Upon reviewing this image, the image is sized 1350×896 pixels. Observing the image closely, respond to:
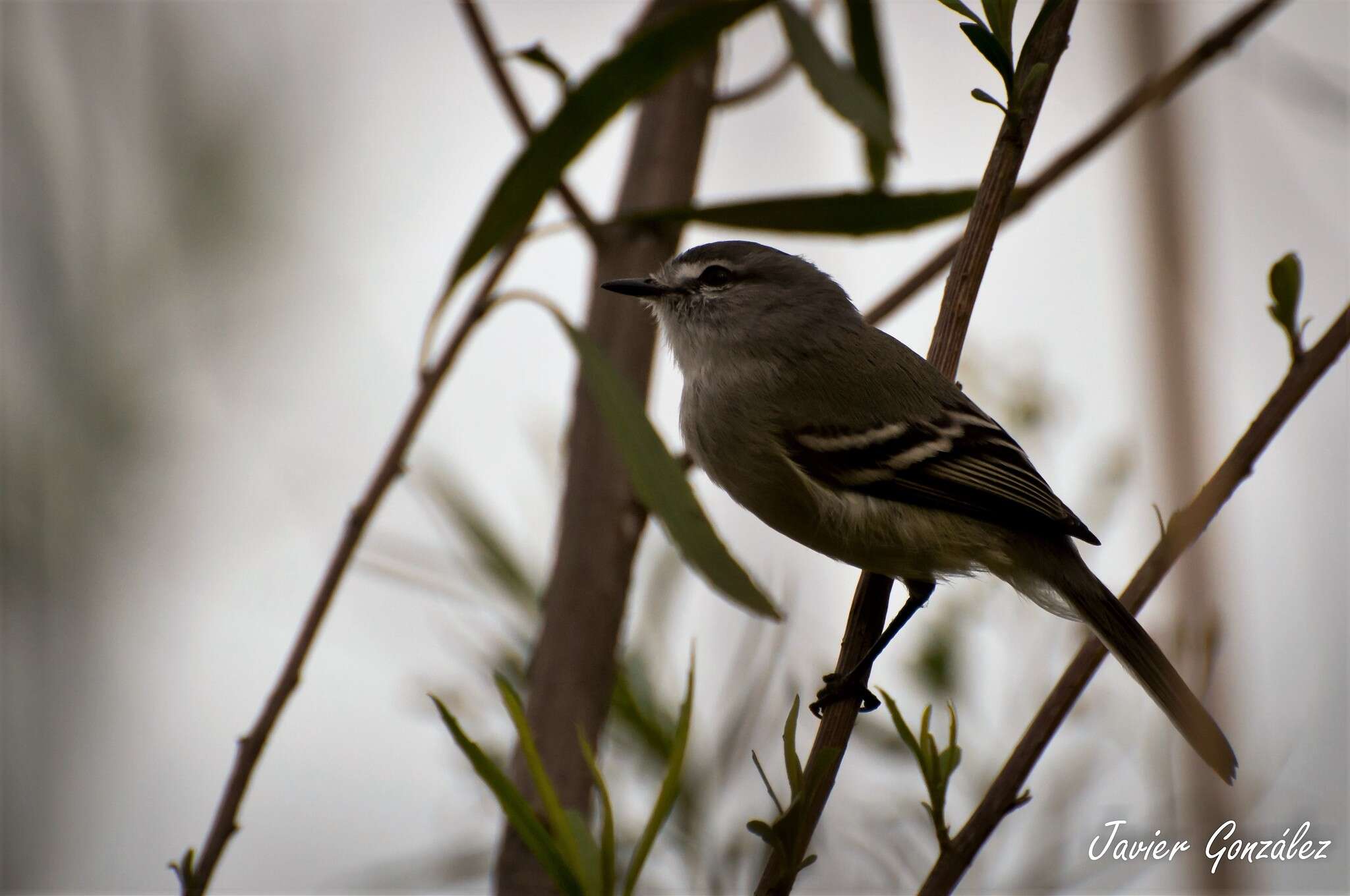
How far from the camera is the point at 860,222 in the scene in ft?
7.18

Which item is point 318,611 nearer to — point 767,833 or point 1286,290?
point 767,833

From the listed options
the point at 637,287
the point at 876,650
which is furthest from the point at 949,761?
the point at 637,287

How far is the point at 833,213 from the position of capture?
86.4 inches

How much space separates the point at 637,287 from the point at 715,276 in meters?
0.75

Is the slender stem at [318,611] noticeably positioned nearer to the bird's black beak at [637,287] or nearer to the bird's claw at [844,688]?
the bird's black beak at [637,287]

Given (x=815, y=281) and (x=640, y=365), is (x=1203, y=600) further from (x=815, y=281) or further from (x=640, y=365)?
(x=815, y=281)

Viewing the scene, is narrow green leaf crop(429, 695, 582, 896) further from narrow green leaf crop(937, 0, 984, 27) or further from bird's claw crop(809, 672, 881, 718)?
narrow green leaf crop(937, 0, 984, 27)

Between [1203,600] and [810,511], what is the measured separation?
857 millimetres

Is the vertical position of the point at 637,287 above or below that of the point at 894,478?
above

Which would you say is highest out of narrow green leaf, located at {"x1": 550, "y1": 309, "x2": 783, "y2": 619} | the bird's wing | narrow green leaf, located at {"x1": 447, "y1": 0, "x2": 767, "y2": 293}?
narrow green leaf, located at {"x1": 447, "y1": 0, "x2": 767, "y2": 293}

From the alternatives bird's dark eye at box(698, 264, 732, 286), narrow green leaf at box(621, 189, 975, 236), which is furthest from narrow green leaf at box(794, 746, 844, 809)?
bird's dark eye at box(698, 264, 732, 286)

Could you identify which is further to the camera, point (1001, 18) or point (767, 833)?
point (1001, 18)

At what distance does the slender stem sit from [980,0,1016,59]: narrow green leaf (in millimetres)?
932

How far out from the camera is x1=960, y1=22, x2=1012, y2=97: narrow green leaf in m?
1.29
